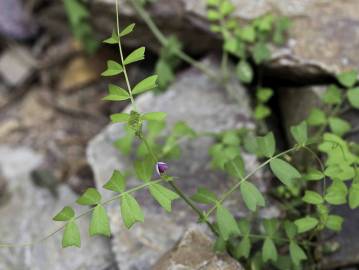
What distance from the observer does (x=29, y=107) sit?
3.56 meters

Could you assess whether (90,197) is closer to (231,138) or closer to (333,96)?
(231,138)

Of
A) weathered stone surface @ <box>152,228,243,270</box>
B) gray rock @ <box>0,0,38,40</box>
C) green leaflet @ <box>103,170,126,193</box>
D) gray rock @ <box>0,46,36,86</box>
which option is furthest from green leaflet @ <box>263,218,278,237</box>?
gray rock @ <box>0,0,38,40</box>

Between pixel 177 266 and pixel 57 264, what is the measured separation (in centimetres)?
78

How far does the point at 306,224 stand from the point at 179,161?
806 mm

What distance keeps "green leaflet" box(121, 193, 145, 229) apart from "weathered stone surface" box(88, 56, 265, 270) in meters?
0.64

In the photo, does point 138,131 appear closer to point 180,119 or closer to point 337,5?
point 180,119

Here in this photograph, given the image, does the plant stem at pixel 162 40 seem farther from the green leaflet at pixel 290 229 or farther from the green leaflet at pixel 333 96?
the green leaflet at pixel 290 229

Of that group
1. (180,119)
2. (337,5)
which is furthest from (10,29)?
(337,5)

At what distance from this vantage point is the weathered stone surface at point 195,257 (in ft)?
6.54

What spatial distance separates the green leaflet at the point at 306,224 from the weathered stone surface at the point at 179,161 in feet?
1.33

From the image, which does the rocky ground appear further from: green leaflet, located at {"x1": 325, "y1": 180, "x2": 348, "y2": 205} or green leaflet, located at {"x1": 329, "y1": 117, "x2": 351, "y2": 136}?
green leaflet, located at {"x1": 325, "y1": 180, "x2": 348, "y2": 205}

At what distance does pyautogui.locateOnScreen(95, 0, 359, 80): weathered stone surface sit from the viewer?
2678mm

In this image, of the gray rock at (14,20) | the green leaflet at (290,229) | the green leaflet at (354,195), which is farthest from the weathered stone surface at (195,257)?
the gray rock at (14,20)

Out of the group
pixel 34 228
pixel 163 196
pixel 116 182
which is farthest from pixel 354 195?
pixel 34 228
